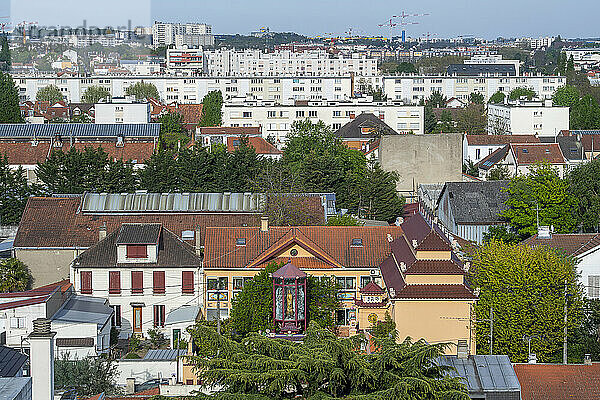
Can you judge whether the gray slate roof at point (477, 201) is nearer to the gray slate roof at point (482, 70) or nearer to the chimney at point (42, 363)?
the chimney at point (42, 363)

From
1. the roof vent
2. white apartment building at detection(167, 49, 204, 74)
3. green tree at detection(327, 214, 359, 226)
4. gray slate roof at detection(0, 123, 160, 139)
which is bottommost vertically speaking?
the roof vent

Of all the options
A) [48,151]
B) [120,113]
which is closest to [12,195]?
[48,151]

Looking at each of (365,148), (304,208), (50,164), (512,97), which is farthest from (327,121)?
(304,208)

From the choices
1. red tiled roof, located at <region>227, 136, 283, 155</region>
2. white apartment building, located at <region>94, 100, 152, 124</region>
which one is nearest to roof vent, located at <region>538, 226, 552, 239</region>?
red tiled roof, located at <region>227, 136, 283, 155</region>

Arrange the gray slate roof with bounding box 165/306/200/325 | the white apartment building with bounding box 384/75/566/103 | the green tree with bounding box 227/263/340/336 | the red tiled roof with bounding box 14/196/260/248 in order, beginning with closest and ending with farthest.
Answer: the green tree with bounding box 227/263/340/336, the gray slate roof with bounding box 165/306/200/325, the red tiled roof with bounding box 14/196/260/248, the white apartment building with bounding box 384/75/566/103

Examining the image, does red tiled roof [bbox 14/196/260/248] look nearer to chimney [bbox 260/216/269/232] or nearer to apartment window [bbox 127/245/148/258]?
apartment window [bbox 127/245/148/258]

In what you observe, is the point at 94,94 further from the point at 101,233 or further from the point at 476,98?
the point at 101,233

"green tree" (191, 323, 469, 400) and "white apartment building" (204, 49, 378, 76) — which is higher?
"white apartment building" (204, 49, 378, 76)

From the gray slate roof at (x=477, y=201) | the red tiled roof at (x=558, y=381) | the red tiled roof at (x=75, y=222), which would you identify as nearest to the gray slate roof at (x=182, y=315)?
the red tiled roof at (x=75, y=222)
